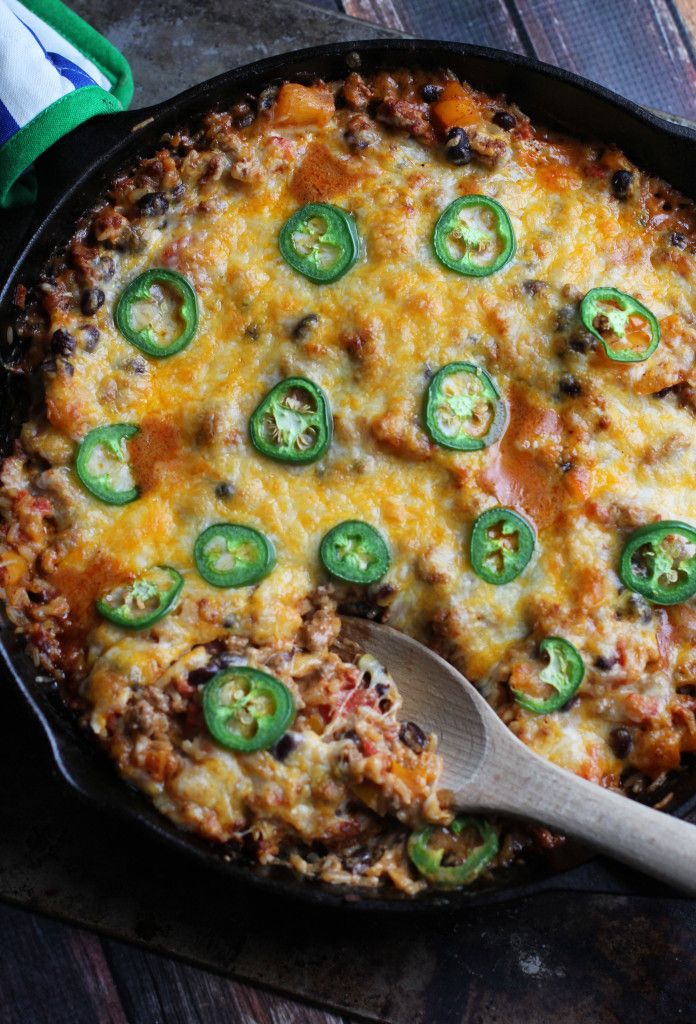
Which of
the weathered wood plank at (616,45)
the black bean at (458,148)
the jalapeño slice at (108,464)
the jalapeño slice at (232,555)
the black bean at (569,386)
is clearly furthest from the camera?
the weathered wood plank at (616,45)

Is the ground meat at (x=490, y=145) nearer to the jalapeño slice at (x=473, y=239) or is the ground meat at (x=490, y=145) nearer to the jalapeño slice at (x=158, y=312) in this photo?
the jalapeño slice at (x=473, y=239)

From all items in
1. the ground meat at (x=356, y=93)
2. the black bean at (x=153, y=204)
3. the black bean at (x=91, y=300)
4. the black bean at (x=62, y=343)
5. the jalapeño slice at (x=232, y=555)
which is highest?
the ground meat at (x=356, y=93)

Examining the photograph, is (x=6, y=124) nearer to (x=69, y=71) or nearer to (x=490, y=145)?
(x=69, y=71)

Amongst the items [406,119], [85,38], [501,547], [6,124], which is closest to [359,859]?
[501,547]

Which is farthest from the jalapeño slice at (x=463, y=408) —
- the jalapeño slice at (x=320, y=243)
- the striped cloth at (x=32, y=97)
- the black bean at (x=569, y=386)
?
the striped cloth at (x=32, y=97)

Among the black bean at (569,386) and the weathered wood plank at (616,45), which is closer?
the black bean at (569,386)

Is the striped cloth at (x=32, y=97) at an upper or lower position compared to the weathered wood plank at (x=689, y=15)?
lower
